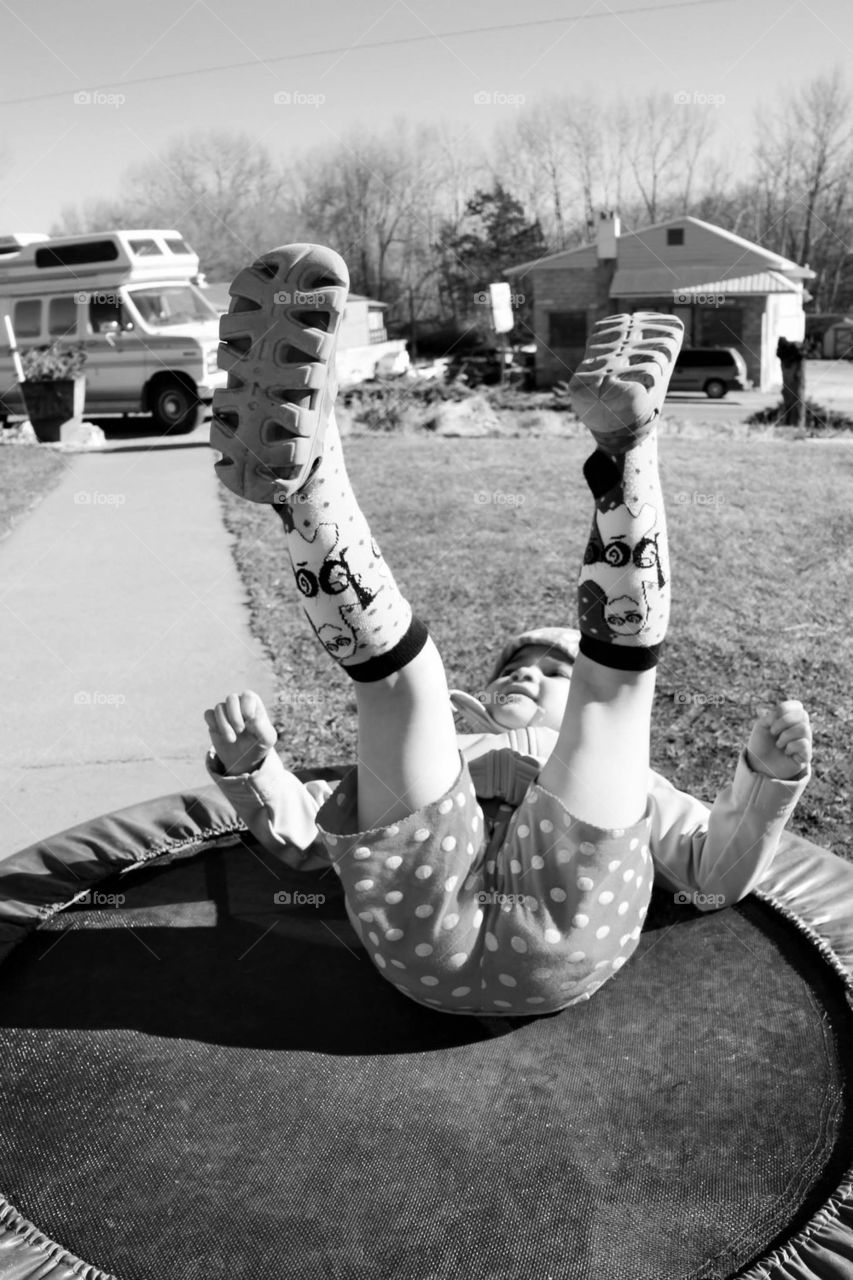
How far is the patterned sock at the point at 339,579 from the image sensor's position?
1574mm

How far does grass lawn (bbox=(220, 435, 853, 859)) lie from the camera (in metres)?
4.00

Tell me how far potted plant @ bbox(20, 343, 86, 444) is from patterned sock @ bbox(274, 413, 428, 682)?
10789mm

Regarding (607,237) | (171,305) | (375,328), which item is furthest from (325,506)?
(375,328)

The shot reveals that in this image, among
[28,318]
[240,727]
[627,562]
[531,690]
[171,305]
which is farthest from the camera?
[28,318]

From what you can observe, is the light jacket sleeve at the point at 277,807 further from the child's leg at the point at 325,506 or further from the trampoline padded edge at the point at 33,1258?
the trampoline padded edge at the point at 33,1258

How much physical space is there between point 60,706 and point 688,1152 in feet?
11.0

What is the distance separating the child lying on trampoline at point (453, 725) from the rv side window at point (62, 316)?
1195 cm

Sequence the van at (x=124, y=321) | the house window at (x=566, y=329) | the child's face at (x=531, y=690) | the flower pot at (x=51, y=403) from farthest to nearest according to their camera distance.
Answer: the house window at (x=566, y=329) < the van at (x=124, y=321) < the flower pot at (x=51, y=403) < the child's face at (x=531, y=690)

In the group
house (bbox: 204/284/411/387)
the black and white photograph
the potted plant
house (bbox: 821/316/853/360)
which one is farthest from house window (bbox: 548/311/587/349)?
the black and white photograph

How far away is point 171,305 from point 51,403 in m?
2.04

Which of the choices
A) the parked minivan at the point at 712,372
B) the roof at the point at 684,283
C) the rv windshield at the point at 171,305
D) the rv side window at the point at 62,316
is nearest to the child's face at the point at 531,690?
the rv windshield at the point at 171,305

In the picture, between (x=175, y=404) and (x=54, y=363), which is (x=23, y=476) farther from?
(x=175, y=404)

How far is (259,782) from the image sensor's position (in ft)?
6.86

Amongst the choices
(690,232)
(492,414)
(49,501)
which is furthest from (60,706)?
(690,232)
